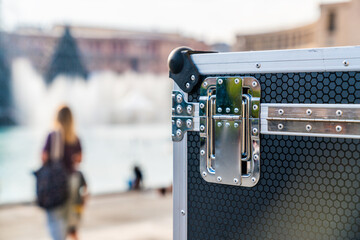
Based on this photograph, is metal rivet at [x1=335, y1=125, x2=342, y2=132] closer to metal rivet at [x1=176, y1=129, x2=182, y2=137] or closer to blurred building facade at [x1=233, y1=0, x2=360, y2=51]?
metal rivet at [x1=176, y1=129, x2=182, y2=137]

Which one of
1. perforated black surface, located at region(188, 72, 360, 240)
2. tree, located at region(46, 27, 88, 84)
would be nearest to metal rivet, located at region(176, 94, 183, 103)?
perforated black surface, located at region(188, 72, 360, 240)

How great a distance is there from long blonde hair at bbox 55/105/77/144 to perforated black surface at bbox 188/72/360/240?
9.46 feet

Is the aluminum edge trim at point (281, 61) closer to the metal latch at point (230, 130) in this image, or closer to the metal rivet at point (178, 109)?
the metal latch at point (230, 130)

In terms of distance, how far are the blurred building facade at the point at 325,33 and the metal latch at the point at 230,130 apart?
14.2m

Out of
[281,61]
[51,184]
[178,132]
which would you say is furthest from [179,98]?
[51,184]

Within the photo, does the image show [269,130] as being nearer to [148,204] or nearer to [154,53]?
[148,204]

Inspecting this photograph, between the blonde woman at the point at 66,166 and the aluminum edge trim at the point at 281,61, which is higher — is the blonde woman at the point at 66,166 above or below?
below

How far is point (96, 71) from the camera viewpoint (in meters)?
54.7

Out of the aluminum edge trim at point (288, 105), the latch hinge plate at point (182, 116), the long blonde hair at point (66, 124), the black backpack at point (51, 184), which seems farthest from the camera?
the long blonde hair at point (66, 124)

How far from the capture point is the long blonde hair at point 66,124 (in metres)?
4.24

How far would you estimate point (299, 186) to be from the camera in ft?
4.47

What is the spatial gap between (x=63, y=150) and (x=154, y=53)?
168 ft

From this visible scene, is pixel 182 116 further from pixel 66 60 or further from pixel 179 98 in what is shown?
pixel 66 60

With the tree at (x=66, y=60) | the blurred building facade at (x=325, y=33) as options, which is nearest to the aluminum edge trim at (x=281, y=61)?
the blurred building facade at (x=325, y=33)
